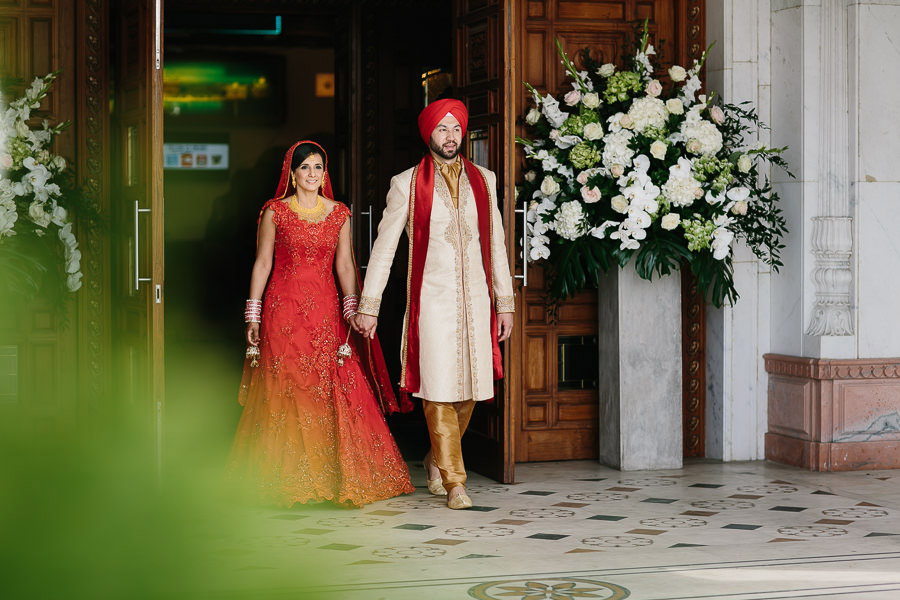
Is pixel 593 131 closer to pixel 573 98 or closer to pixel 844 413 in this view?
pixel 573 98

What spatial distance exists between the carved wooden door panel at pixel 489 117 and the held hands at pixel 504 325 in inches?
9.3

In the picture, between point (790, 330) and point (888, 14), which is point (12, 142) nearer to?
point (790, 330)

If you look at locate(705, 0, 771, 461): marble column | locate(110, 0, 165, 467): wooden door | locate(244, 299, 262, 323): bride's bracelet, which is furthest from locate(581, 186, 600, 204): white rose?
locate(110, 0, 165, 467): wooden door

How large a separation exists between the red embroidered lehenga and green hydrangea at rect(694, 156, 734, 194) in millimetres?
1943

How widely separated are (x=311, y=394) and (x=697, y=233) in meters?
2.24

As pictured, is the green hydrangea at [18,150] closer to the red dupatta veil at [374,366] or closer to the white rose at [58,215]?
the white rose at [58,215]

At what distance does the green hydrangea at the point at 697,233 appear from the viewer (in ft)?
19.2

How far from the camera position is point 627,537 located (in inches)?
176

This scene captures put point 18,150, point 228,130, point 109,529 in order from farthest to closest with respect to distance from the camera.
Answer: point 228,130 → point 18,150 → point 109,529

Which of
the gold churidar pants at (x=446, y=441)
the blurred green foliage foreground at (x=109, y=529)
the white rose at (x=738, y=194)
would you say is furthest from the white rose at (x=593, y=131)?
the blurred green foliage foreground at (x=109, y=529)

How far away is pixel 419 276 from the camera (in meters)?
5.20

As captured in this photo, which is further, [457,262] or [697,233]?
[697,233]

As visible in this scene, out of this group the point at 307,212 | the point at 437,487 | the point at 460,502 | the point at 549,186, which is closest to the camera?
the point at 460,502

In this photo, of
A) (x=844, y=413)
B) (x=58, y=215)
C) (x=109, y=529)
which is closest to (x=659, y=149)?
(x=844, y=413)
